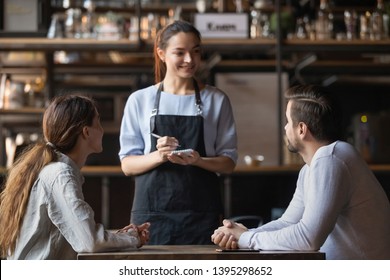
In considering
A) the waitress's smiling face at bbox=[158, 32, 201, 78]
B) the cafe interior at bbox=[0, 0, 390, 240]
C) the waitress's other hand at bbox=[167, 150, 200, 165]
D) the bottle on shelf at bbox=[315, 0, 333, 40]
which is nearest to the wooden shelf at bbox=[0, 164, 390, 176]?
the cafe interior at bbox=[0, 0, 390, 240]

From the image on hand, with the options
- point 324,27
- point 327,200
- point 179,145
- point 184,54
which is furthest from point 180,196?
point 324,27

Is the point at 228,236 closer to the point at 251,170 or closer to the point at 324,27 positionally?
the point at 251,170

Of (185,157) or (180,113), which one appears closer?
(185,157)

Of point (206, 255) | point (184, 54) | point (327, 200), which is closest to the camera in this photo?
point (206, 255)

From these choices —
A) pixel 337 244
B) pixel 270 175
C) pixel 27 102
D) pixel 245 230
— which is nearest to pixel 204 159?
pixel 245 230

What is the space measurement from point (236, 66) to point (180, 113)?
12.4 ft

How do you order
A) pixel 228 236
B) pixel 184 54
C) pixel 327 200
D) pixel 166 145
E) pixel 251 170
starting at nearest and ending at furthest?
pixel 327 200
pixel 228 236
pixel 166 145
pixel 184 54
pixel 251 170

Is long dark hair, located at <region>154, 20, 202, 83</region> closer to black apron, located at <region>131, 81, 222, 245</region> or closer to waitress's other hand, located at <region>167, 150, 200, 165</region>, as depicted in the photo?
black apron, located at <region>131, 81, 222, 245</region>

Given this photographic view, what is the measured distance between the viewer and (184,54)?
308 centimetres

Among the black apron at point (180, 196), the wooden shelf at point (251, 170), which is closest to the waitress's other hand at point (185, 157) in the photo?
the black apron at point (180, 196)

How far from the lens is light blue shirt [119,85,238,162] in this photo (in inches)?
123

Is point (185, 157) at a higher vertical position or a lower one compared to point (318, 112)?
lower
